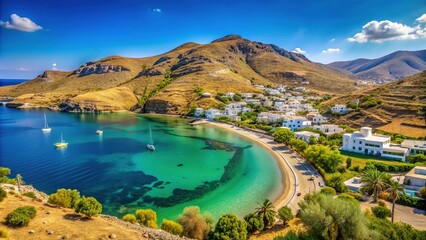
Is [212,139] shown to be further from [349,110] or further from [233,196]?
[349,110]

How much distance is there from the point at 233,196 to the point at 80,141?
55.3 metres

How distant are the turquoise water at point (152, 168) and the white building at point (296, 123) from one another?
1691 centimetres

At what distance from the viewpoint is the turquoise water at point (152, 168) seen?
3697cm

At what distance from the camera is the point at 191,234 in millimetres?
24656

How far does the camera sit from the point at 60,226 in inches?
756

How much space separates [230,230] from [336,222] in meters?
9.59

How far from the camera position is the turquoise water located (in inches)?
1455

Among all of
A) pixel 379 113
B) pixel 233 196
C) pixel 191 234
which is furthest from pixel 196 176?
pixel 379 113

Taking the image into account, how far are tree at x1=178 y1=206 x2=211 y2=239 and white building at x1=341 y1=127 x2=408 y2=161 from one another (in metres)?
43.0

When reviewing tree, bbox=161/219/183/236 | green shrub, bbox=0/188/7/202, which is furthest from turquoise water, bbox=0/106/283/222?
green shrub, bbox=0/188/7/202

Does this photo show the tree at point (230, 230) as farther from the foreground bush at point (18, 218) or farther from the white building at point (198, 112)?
the white building at point (198, 112)

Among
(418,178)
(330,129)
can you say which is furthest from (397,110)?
(418,178)

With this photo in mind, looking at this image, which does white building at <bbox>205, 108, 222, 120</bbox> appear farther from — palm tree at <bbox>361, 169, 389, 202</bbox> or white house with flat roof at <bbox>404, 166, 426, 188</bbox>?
palm tree at <bbox>361, 169, 389, 202</bbox>

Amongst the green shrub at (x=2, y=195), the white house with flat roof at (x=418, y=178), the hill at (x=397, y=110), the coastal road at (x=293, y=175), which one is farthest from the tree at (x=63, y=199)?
the hill at (x=397, y=110)
